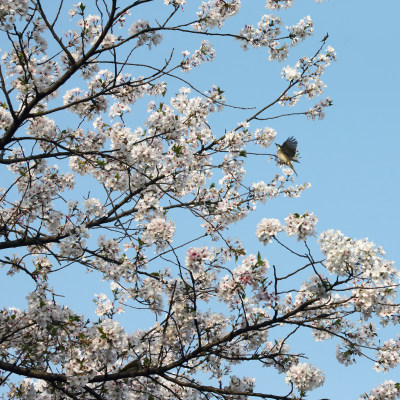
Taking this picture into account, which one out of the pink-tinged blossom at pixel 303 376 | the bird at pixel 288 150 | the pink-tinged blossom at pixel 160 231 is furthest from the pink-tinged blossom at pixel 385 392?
the pink-tinged blossom at pixel 160 231

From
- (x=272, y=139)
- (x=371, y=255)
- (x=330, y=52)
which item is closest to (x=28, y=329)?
(x=371, y=255)

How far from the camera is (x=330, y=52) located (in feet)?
34.1

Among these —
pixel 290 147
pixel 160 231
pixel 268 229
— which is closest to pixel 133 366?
pixel 160 231

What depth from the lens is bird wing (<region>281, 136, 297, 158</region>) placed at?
8.59m

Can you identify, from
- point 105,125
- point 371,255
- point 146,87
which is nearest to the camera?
point 371,255

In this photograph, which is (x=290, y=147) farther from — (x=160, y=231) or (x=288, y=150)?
(x=160, y=231)

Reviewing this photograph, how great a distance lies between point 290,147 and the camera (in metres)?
8.69

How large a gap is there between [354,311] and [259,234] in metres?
1.42

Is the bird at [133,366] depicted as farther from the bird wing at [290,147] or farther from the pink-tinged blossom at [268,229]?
the bird wing at [290,147]

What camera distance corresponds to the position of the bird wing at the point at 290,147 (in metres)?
8.59

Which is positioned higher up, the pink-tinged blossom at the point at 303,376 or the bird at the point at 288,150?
the bird at the point at 288,150

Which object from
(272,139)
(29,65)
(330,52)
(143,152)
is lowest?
(143,152)

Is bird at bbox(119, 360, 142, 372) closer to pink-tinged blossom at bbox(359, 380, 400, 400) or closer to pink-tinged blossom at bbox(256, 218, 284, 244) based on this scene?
pink-tinged blossom at bbox(256, 218, 284, 244)

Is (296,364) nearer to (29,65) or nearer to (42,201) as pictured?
(42,201)
